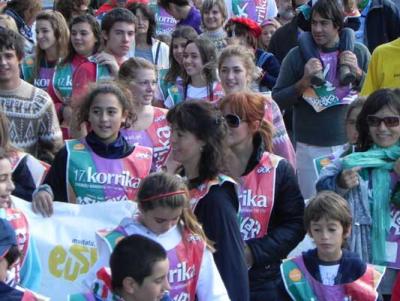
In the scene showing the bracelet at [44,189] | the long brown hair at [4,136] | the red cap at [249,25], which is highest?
the red cap at [249,25]

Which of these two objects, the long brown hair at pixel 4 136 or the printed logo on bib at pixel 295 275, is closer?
the printed logo on bib at pixel 295 275

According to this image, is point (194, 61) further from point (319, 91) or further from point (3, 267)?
point (3, 267)

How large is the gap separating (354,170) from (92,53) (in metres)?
4.15

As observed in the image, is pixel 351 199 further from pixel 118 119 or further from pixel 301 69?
pixel 301 69

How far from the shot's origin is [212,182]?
18.3 ft

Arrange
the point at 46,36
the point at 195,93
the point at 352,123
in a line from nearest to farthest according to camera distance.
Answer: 1. the point at 352,123
2. the point at 195,93
3. the point at 46,36

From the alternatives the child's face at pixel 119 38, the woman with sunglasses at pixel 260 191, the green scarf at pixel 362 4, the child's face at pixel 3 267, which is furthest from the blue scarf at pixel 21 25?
the child's face at pixel 3 267

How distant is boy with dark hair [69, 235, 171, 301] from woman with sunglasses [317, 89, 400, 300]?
1691mm

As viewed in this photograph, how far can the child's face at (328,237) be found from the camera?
5773mm

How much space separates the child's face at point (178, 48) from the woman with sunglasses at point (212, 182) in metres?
4.01

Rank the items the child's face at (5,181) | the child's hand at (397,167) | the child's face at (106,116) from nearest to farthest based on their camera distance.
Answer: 1. the child's face at (5,181)
2. the child's hand at (397,167)
3. the child's face at (106,116)

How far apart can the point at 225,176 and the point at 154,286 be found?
1086 mm

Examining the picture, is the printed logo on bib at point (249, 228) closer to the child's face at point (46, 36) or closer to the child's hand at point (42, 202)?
the child's hand at point (42, 202)

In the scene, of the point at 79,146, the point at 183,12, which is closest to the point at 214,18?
the point at 183,12
